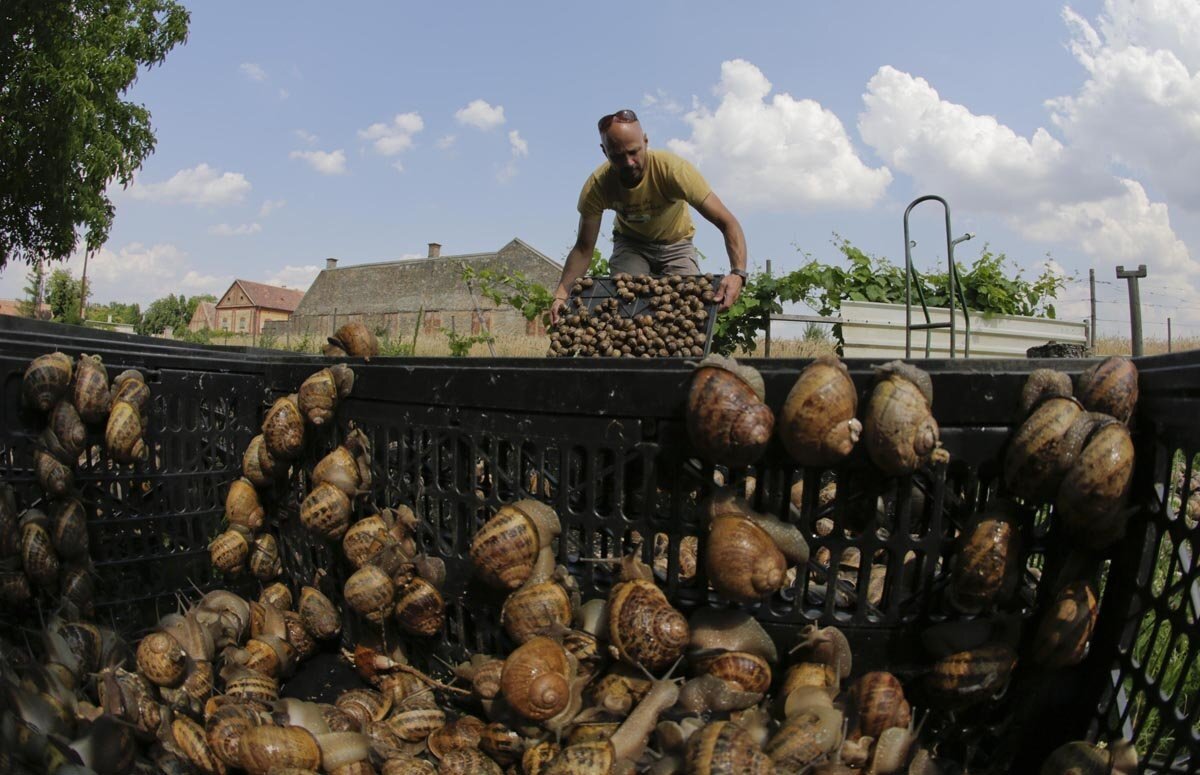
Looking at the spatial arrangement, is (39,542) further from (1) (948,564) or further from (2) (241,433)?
(1) (948,564)

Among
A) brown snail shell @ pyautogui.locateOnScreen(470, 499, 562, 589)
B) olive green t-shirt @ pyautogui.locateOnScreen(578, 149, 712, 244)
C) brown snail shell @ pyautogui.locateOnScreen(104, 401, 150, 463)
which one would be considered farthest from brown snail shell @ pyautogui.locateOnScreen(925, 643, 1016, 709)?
olive green t-shirt @ pyautogui.locateOnScreen(578, 149, 712, 244)

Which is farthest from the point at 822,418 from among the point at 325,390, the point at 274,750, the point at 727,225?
the point at 727,225

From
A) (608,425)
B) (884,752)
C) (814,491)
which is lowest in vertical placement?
(884,752)

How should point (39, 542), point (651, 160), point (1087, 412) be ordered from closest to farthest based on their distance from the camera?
point (1087, 412) → point (39, 542) → point (651, 160)

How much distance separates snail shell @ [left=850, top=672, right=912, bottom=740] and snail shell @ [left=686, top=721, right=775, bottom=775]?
0.68ft

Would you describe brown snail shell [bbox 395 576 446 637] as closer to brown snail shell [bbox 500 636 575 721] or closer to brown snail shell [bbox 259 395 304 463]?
brown snail shell [bbox 500 636 575 721]

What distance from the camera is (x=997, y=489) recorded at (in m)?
1.50

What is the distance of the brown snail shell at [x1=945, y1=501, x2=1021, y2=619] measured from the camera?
1.41m

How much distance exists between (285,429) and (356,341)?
0.37 metres

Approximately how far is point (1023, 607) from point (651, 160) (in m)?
3.25

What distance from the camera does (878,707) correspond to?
1.49m

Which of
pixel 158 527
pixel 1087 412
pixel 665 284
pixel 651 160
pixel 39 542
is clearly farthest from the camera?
pixel 651 160

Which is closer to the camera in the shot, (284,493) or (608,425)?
(608,425)

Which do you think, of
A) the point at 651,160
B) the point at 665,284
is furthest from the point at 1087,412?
the point at 651,160
